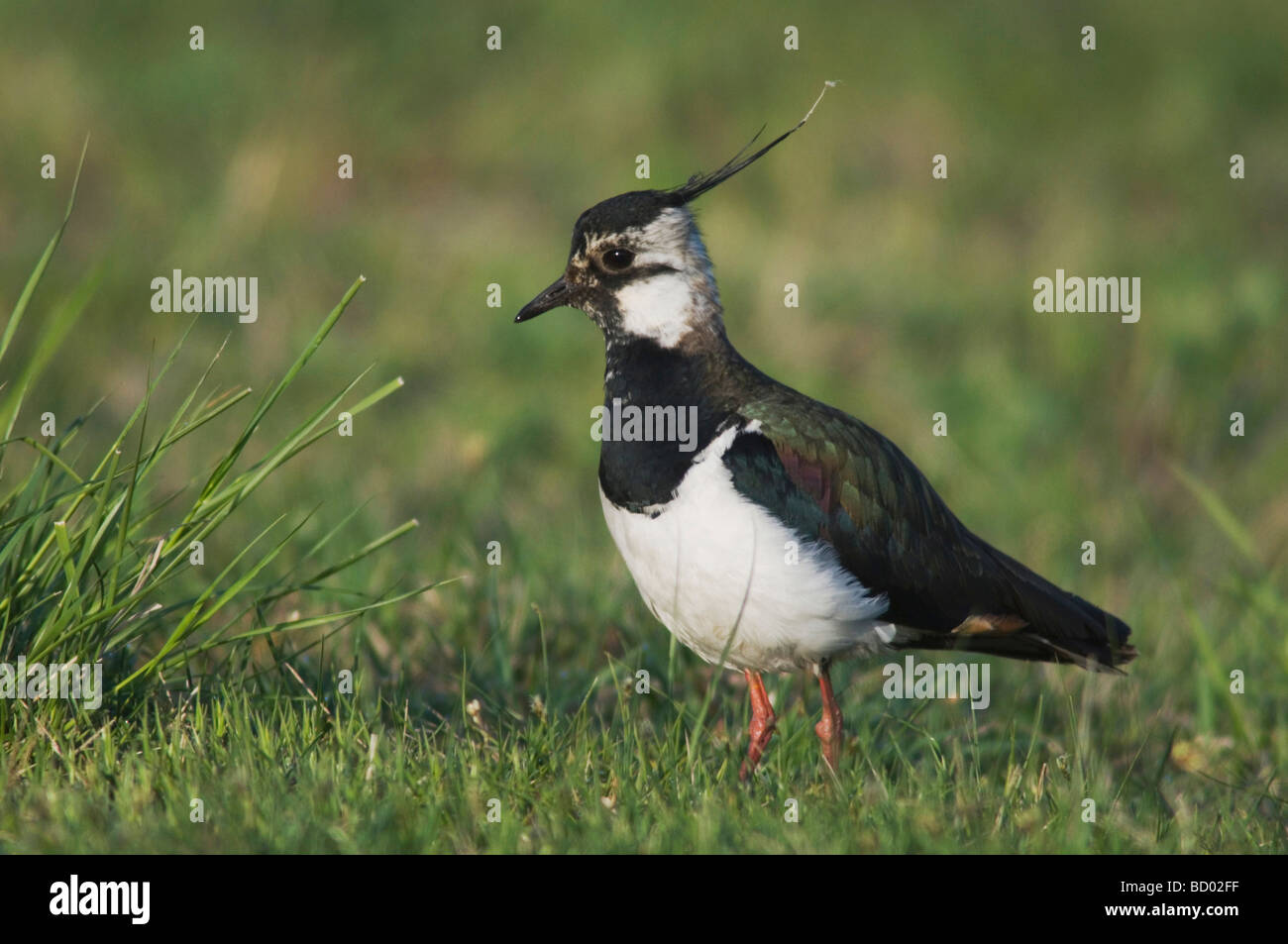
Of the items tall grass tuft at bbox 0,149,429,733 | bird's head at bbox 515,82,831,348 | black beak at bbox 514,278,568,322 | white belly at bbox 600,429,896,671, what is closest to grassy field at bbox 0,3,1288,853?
tall grass tuft at bbox 0,149,429,733

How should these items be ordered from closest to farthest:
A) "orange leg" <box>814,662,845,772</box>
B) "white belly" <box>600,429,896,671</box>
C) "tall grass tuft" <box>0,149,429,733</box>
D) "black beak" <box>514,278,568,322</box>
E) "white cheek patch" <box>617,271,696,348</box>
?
1. "tall grass tuft" <box>0,149,429,733</box>
2. "white belly" <box>600,429,896,671</box>
3. "orange leg" <box>814,662,845,772</box>
4. "white cheek patch" <box>617,271,696,348</box>
5. "black beak" <box>514,278,568,322</box>

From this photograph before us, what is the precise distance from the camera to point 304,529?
659 cm

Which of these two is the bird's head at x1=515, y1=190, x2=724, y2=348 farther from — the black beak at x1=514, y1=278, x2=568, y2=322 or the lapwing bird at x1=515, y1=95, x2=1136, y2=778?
the black beak at x1=514, y1=278, x2=568, y2=322

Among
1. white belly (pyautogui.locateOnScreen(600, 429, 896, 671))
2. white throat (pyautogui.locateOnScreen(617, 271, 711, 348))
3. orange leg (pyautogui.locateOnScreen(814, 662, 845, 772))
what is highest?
white throat (pyautogui.locateOnScreen(617, 271, 711, 348))

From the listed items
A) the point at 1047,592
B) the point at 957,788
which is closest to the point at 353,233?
the point at 1047,592

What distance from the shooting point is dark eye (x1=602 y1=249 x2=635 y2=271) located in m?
4.89

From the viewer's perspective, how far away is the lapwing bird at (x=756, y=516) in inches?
175

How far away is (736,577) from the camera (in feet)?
14.4

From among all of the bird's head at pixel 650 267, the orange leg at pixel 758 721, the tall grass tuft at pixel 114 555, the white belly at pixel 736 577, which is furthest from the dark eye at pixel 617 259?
the orange leg at pixel 758 721

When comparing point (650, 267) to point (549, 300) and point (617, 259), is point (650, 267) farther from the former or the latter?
point (549, 300)

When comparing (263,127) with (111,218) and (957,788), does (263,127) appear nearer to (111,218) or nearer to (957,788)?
(111,218)

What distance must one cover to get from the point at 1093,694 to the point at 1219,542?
3.13 m

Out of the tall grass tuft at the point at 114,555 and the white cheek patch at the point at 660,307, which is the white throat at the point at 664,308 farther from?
the tall grass tuft at the point at 114,555

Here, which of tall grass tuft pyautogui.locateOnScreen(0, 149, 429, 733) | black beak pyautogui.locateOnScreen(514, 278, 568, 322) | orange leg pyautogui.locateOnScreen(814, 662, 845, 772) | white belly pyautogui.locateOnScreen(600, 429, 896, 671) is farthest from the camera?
black beak pyautogui.locateOnScreen(514, 278, 568, 322)
